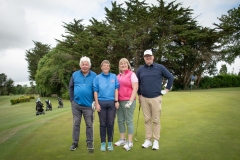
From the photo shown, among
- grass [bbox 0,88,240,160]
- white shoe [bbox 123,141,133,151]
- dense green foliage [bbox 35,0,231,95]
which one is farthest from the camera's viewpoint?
dense green foliage [bbox 35,0,231,95]

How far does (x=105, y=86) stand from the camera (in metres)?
4.18

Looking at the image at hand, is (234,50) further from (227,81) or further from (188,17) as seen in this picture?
(188,17)

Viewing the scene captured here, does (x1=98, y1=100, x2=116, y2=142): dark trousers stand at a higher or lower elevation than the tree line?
lower

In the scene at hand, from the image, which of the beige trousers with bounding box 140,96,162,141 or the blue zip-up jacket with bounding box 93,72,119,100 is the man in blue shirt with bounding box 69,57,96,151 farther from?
the beige trousers with bounding box 140,96,162,141

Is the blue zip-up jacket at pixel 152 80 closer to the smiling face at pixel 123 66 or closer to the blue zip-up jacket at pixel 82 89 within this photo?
the smiling face at pixel 123 66

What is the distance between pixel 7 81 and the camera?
74062 mm

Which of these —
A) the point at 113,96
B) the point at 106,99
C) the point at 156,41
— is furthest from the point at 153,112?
the point at 156,41

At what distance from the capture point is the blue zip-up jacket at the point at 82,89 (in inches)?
168

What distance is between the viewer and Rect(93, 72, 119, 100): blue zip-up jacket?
417 cm

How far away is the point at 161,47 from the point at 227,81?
1608cm

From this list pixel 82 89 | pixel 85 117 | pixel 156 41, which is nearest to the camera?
pixel 82 89

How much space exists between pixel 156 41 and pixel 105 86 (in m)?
23.7

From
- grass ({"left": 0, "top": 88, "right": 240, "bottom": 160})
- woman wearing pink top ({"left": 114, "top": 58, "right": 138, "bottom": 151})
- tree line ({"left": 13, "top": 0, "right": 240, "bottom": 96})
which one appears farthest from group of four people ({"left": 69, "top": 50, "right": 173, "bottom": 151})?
tree line ({"left": 13, "top": 0, "right": 240, "bottom": 96})

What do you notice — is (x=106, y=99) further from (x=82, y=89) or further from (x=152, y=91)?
(x=152, y=91)
